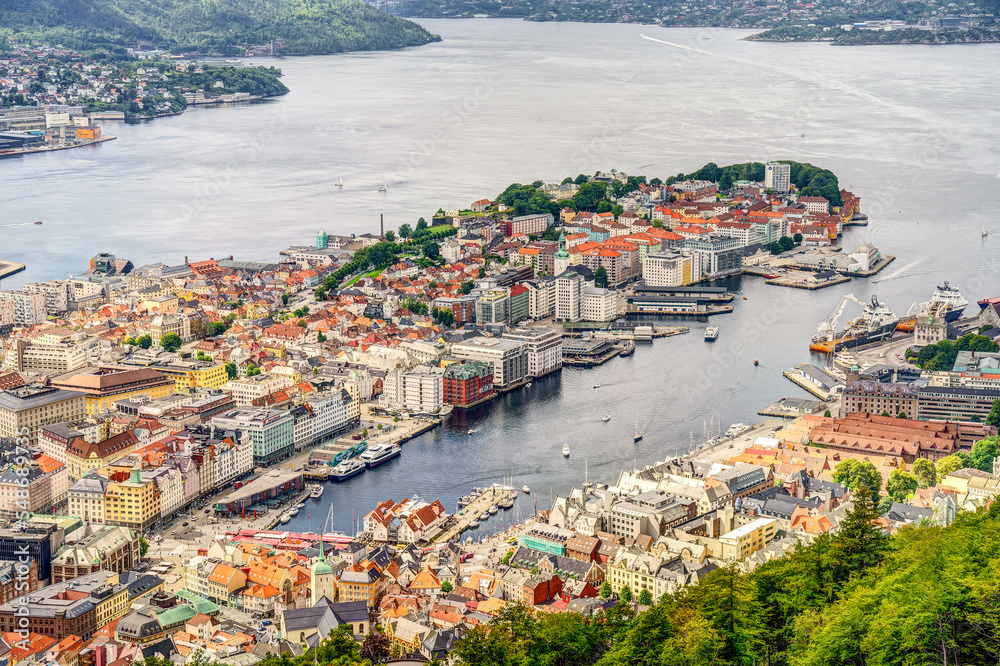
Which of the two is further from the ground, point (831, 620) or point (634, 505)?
point (831, 620)

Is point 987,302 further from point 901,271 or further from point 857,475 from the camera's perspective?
point 857,475

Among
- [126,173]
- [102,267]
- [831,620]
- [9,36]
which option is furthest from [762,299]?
[9,36]

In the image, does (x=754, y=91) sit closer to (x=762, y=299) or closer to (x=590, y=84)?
(x=590, y=84)

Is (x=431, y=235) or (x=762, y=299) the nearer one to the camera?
(x=762, y=299)

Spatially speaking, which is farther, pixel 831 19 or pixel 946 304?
pixel 831 19

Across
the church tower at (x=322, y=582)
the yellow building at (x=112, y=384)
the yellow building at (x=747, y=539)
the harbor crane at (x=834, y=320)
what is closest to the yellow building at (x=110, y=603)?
the church tower at (x=322, y=582)

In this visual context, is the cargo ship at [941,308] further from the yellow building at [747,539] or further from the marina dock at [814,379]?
the yellow building at [747,539]

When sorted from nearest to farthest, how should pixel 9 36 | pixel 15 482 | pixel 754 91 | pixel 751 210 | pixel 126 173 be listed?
pixel 15 482, pixel 751 210, pixel 126 173, pixel 754 91, pixel 9 36

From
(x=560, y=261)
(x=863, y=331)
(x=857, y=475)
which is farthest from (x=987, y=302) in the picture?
(x=857, y=475)
